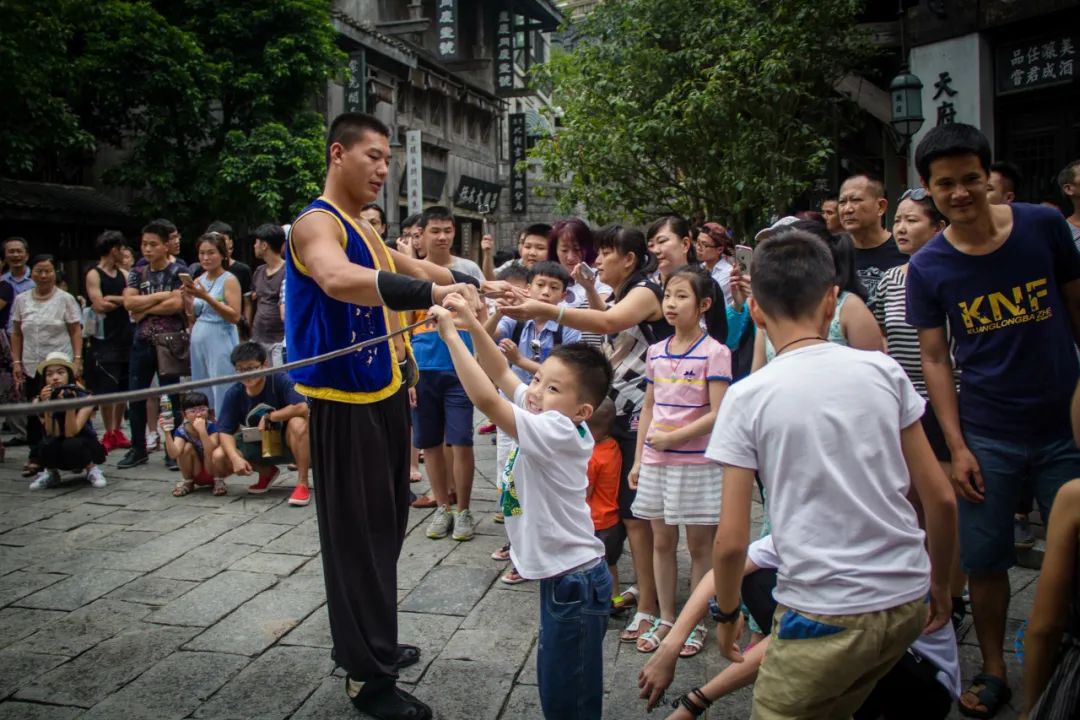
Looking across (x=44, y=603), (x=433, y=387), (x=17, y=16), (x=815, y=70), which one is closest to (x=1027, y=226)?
(x=433, y=387)

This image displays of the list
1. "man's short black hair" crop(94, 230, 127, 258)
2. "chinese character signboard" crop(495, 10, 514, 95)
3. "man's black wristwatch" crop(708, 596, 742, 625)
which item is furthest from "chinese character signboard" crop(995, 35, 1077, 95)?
"chinese character signboard" crop(495, 10, 514, 95)

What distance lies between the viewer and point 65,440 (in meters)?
6.53

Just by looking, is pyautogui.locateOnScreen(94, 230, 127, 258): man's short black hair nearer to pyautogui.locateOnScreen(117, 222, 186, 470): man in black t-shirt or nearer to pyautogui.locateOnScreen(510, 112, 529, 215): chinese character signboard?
pyautogui.locateOnScreen(117, 222, 186, 470): man in black t-shirt

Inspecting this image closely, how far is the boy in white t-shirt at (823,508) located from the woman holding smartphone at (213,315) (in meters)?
5.77

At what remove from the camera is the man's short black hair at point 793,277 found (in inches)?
83.4

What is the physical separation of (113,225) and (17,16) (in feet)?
17.6

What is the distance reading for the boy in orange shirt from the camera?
393 cm

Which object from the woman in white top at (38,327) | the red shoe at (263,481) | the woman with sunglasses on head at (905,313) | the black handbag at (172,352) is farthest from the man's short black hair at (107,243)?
the woman with sunglasses on head at (905,313)

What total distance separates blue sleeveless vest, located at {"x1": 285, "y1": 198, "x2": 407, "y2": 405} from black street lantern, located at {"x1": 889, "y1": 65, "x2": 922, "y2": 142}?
8947 mm

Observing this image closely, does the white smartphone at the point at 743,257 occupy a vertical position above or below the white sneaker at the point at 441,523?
above

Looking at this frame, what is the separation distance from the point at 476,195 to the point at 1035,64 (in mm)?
17409

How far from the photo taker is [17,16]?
11078mm

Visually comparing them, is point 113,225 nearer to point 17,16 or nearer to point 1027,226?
point 17,16

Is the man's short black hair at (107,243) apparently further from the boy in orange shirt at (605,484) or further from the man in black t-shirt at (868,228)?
the man in black t-shirt at (868,228)
